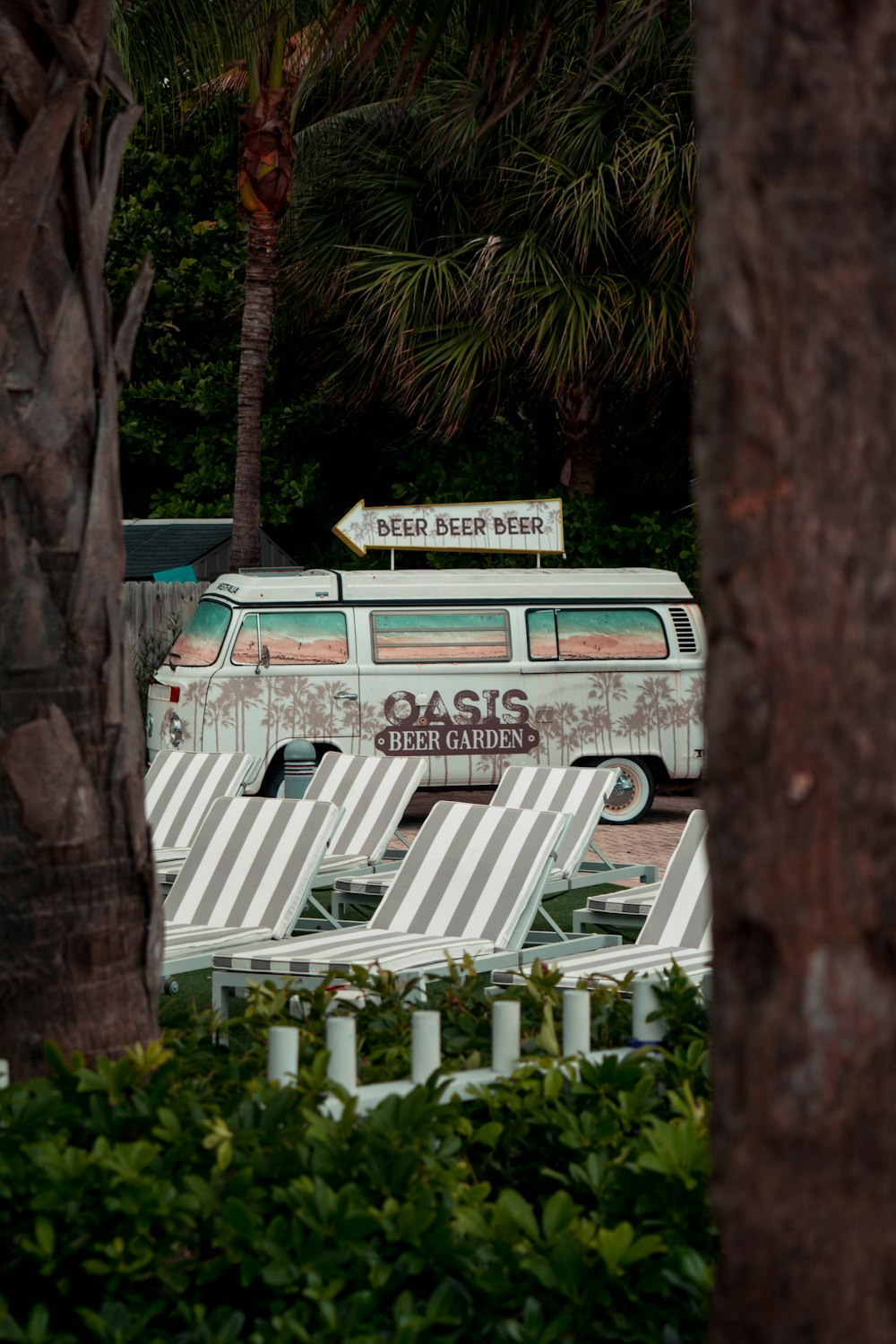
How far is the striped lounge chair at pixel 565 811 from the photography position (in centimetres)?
912

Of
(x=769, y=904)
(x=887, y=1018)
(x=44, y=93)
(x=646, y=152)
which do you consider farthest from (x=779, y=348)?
(x=646, y=152)

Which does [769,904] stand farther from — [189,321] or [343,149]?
[189,321]

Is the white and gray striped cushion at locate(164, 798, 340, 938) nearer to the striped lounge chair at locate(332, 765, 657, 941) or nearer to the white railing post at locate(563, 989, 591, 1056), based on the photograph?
the striped lounge chair at locate(332, 765, 657, 941)

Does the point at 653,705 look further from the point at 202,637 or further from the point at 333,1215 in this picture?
the point at 333,1215

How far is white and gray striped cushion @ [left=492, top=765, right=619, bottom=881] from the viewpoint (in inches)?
360

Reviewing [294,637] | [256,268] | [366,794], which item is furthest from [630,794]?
[256,268]

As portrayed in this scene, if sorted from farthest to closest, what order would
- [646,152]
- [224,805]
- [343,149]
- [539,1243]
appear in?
1. [343,149]
2. [646,152]
3. [224,805]
4. [539,1243]

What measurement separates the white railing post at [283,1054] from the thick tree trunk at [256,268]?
1464cm

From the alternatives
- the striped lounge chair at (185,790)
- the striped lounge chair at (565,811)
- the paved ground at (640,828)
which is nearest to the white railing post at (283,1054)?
the striped lounge chair at (565,811)

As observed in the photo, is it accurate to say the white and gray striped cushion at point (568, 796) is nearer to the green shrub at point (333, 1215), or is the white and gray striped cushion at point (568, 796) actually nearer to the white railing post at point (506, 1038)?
the white railing post at point (506, 1038)

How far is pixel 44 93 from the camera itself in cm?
360

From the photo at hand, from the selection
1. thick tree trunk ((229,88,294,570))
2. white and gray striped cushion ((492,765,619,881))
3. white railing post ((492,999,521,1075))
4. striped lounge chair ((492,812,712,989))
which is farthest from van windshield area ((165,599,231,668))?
white railing post ((492,999,521,1075))

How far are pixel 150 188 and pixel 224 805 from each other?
51.5ft

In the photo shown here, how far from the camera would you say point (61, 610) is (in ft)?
11.4
